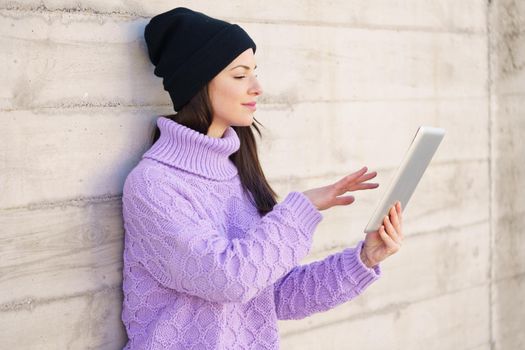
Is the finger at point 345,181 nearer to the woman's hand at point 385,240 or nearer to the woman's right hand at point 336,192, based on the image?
the woman's right hand at point 336,192

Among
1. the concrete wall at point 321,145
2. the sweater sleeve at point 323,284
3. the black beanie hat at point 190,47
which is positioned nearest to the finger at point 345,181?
the sweater sleeve at point 323,284

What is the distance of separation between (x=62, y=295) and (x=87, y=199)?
0.24 metres

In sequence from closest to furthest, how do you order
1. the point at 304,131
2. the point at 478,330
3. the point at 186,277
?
the point at 186,277 < the point at 304,131 < the point at 478,330

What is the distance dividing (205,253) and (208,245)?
0.08ft

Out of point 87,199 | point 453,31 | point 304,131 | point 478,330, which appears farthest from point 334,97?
point 478,330

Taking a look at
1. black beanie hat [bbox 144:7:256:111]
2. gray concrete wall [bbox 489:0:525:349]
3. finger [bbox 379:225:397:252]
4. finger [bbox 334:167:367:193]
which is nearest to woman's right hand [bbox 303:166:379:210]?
finger [bbox 334:167:367:193]

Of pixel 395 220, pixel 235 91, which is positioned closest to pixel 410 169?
pixel 395 220

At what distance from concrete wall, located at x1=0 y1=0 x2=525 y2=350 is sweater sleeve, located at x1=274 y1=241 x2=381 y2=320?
357 mm

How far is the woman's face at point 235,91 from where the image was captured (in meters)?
2.18

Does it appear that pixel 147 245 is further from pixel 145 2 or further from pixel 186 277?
pixel 145 2

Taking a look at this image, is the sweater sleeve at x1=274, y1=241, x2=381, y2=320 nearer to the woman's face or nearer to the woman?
the woman

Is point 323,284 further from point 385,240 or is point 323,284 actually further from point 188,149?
point 188,149

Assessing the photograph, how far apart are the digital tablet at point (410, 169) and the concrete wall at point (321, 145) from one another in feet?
2.11

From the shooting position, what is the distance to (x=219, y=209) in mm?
2203
